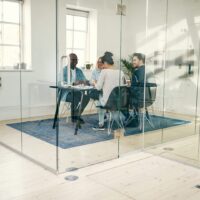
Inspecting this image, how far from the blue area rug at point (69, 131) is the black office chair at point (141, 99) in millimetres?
147

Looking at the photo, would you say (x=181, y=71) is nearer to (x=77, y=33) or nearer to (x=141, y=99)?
(x=141, y=99)

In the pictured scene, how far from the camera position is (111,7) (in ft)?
13.0

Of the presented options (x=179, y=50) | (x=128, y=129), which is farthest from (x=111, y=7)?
(x=128, y=129)

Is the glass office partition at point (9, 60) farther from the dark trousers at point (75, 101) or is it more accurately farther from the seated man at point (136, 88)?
the seated man at point (136, 88)

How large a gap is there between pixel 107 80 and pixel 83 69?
16.8 inches

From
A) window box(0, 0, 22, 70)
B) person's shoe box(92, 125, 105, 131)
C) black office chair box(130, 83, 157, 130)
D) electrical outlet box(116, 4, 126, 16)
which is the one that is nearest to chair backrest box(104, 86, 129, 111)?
black office chair box(130, 83, 157, 130)

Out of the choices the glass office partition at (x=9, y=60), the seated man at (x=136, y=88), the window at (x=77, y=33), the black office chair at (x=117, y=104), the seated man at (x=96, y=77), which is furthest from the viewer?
the glass office partition at (x=9, y=60)

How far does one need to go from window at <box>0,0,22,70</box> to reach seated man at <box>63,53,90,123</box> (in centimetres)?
178

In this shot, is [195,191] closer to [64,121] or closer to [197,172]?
[197,172]

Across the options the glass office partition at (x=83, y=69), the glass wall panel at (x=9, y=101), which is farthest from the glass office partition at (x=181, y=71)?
the glass wall panel at (x=9, y=101)

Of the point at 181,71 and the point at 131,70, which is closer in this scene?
the point at 131,70

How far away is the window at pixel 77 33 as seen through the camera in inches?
132

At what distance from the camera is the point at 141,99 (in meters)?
4.12

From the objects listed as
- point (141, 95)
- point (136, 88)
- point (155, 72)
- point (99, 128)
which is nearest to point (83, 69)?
point (99, 128)
